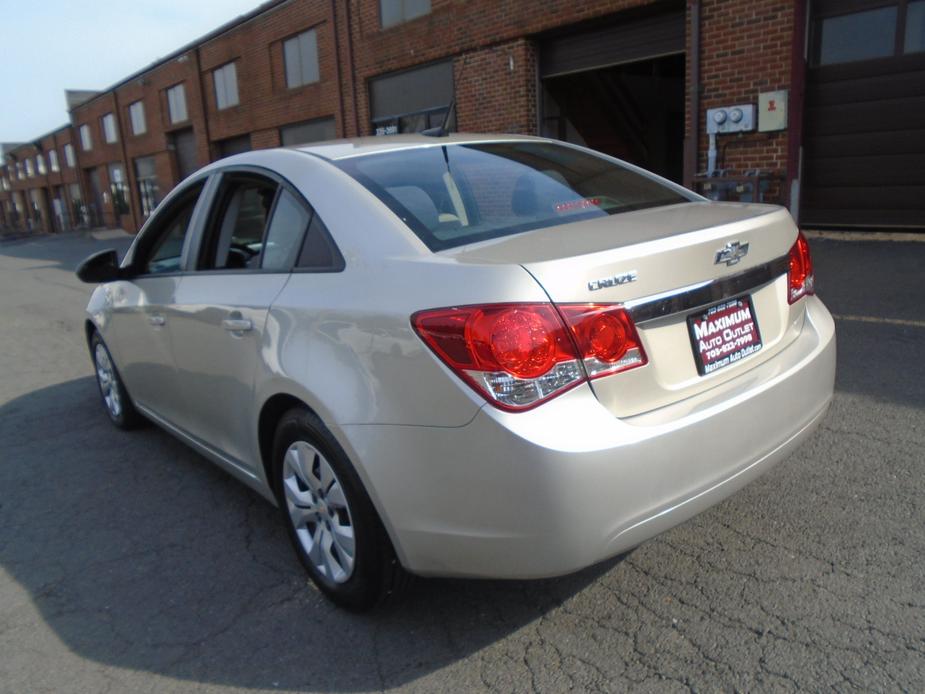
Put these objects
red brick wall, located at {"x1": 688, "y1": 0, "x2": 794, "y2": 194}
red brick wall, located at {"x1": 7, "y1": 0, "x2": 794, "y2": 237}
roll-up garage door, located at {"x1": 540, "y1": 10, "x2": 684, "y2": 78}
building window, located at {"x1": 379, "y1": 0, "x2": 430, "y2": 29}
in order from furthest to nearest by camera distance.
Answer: building window, located at {"x1": 379, "y1": 0, "x2": 430, "y2": 29} < roll-up garage door, located at {"x1": 540, "y1": 10, "x2": 684, "y2": 78} < red brick wall, located at {"x1": 7, "y1": 0, "x2": 794, "y2": 237} < red brick wall, located at {"x1": 688, "y1": 0, "x2": 794, "y2": 194}

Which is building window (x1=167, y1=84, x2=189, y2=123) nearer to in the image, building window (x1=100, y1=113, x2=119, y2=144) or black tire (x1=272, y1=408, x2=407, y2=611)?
building window (x1=100, y1=113, x2=119, y2=144)

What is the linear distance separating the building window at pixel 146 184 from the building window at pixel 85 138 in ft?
24.3

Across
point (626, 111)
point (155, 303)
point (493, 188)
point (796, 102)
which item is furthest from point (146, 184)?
point (493, 188)

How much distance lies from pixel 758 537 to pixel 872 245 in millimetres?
7314

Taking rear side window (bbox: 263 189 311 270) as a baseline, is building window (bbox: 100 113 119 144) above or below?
above

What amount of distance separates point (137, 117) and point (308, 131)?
45.1ft

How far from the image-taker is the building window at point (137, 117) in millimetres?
28355

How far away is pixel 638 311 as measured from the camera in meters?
2.14

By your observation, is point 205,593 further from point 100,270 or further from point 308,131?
point 308,131

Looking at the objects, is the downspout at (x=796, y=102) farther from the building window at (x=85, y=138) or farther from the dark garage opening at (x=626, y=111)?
the building window at (x=85, y=138)

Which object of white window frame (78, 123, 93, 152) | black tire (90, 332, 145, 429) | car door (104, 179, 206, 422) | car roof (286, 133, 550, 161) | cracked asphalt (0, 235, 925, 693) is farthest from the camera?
white window frame (78, 123, 93, 152)

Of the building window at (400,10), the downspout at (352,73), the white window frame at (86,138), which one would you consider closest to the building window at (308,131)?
the downspout at (352,73)

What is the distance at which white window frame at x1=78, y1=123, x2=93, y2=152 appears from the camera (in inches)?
1388

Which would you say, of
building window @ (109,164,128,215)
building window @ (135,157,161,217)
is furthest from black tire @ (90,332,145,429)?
building window @ (109,164,128,215)
